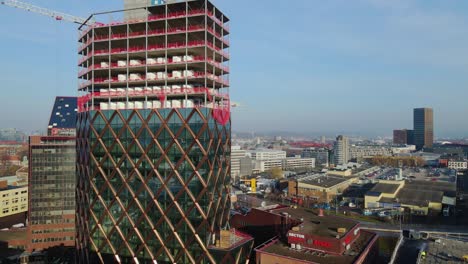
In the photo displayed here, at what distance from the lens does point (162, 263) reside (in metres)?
52.6

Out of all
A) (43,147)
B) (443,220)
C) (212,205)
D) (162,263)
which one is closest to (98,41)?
(212,205)

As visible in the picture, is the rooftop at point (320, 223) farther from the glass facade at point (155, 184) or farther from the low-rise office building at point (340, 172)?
the low-rise office building at point (340, 172)

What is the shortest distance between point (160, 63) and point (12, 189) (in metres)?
94.1

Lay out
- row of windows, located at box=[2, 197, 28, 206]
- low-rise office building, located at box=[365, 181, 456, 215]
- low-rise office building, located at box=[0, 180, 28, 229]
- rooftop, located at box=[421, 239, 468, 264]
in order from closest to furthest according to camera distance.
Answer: rooftop, located at box=[421, 239, 468, 264] < low-rise office building, located at box=[0, 180, 28, 229] < row of windows, located at box=[2, 197, 28, 206] < low-rise office building, located at box=[365, 181, 456, 215]

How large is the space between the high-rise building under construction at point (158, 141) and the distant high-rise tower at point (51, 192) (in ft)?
112

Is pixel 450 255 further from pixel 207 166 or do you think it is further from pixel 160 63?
pixel 160 63

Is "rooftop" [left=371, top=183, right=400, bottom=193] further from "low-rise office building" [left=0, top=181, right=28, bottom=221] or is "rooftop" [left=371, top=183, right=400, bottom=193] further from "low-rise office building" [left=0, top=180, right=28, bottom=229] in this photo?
"low-rise office building" [left=0, top=181, right=28, bottom=221]

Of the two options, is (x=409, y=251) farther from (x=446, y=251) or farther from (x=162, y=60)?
(x=162, y=60)

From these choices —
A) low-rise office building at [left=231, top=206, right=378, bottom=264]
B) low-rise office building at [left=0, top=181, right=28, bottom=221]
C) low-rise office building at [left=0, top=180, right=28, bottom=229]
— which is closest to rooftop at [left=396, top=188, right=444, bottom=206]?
low-rise office building at [left=231, top=206, right=378, bottom=264]

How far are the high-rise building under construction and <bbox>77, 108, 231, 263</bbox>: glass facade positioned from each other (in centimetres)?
14

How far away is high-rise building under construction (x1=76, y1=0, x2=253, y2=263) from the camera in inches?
2000

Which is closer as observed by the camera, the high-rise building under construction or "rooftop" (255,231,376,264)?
the high-rise building under construction

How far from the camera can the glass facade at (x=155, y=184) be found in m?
50.6

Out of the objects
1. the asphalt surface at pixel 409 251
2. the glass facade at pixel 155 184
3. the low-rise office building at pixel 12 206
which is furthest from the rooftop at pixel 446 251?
the low-rise office building at pixel 12 206
